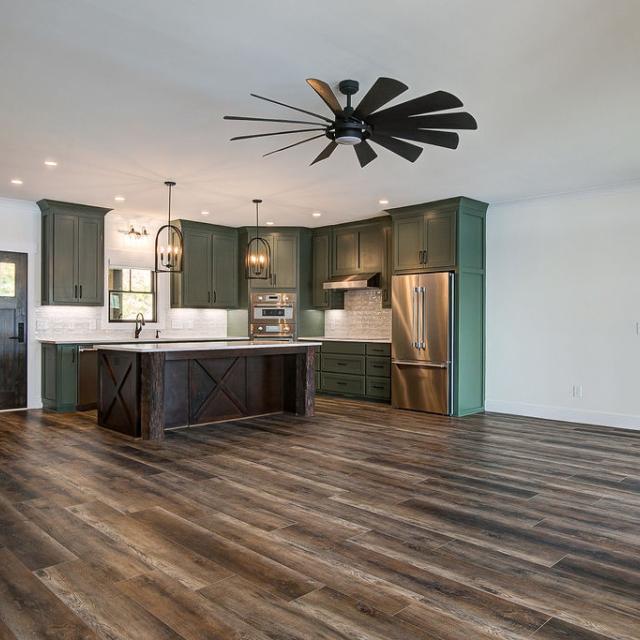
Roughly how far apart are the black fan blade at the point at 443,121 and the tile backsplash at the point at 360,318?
5.16 meters

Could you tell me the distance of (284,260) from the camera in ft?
29.1

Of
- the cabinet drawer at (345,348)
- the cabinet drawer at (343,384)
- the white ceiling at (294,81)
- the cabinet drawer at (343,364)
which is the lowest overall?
the cabinet drawer at (343,384)

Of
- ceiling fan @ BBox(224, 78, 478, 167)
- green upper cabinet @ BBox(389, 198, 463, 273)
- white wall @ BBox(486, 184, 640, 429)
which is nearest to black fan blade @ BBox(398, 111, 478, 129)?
ceiling fan @ BBox(224, 78, 478, 167)

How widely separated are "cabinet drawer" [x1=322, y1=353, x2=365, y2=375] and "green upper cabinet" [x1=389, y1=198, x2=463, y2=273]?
1481mm

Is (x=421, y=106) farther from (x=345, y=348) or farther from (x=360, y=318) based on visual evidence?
(x=360, y=318)

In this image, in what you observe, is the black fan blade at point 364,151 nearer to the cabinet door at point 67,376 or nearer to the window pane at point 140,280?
the cabinet door at point 67,376

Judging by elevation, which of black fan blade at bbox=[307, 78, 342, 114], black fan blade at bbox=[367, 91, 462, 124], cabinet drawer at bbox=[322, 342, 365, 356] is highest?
black fan blade at bbox=[307, 78, 342, 114]

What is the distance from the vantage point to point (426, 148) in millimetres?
4863

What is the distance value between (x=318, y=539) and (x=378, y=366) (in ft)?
16.3

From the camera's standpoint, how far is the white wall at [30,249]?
7.00 meters

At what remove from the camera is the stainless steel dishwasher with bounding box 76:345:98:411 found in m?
6.89

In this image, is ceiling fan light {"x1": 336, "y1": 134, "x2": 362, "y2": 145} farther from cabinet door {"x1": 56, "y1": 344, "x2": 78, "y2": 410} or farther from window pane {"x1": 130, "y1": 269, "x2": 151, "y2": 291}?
window pane {"x1": 130, "y1": 269, "x2": 151, "y2": 291}

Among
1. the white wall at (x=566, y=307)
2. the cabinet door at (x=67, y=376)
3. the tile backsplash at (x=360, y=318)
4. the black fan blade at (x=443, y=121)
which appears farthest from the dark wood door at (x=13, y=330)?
the white wall at (x=566, y=307)

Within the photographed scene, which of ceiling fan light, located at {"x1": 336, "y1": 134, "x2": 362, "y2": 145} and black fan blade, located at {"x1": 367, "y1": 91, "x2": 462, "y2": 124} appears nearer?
black fan blade, located at {"x1": 367, "y1": 91, "x2": 462, "y2": 124}
